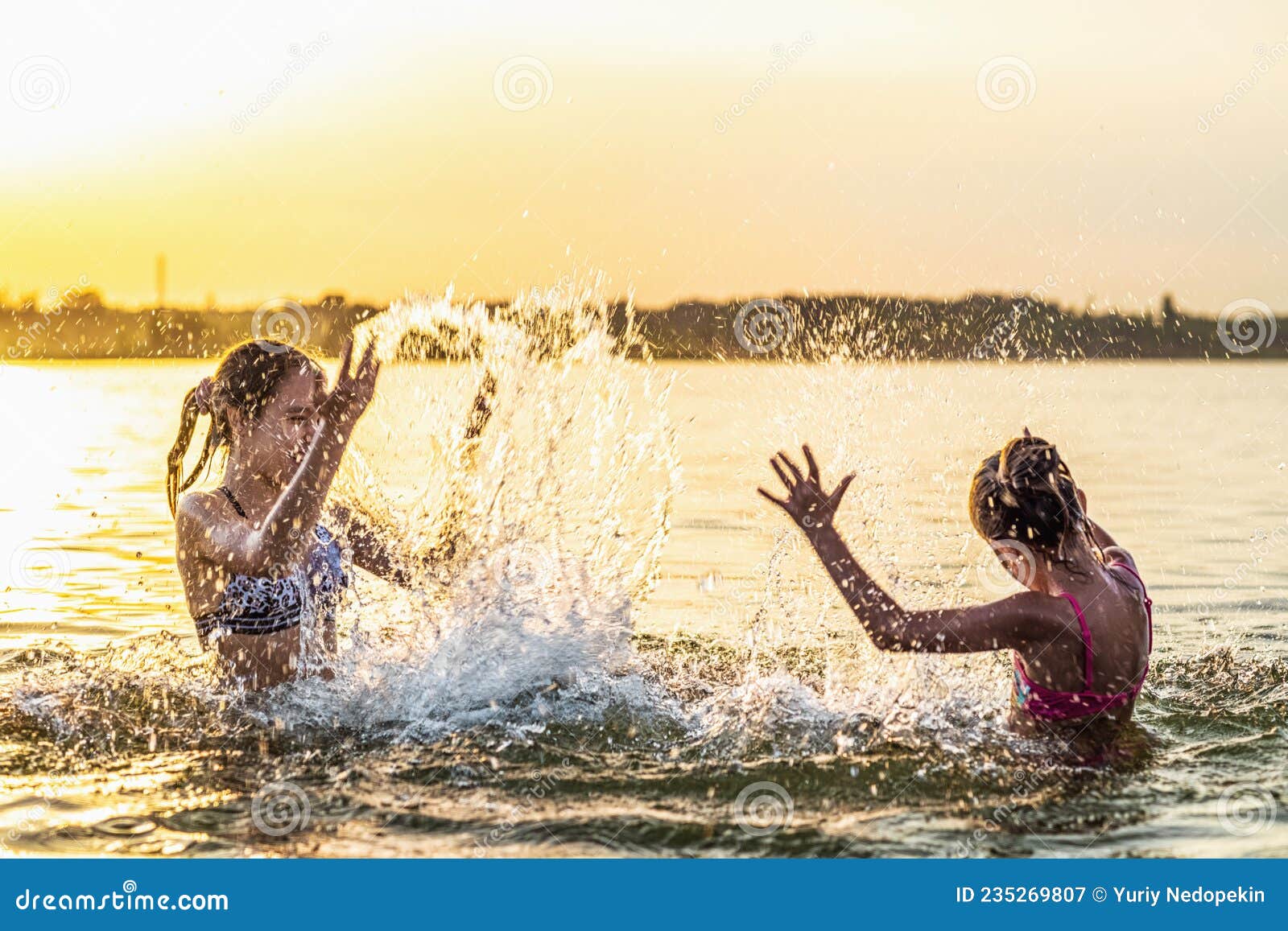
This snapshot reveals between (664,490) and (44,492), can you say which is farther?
(44,492)

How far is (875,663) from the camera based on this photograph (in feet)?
23.9

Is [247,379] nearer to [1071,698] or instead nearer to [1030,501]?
[1030,501]

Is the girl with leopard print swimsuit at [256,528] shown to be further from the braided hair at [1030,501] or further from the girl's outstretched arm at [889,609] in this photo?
the braided hair at [1030,501]

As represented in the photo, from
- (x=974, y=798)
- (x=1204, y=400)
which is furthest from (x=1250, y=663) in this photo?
(x=1204, y=400)

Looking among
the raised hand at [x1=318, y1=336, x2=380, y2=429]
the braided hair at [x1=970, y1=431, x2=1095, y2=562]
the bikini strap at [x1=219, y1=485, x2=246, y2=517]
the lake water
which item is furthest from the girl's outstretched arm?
the bikini strap at [x1=219, y1=485, x2=246, y2=517]

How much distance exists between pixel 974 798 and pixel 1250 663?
3400 millimetres

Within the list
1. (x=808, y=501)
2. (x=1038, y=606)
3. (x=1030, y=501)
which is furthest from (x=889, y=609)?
(x=1030, y=501)

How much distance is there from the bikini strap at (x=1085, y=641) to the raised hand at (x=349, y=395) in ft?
9.90

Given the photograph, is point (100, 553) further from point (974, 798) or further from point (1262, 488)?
point (1262, 488)

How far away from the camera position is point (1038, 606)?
5305 mm

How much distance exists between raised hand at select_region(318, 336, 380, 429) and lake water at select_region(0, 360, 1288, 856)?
1361 mm

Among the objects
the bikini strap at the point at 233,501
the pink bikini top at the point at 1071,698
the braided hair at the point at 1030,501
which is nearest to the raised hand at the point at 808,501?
the braided hair at the point at 1030,501

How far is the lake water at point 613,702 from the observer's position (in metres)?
5.04

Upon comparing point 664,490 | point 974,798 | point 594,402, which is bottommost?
point 974,798
